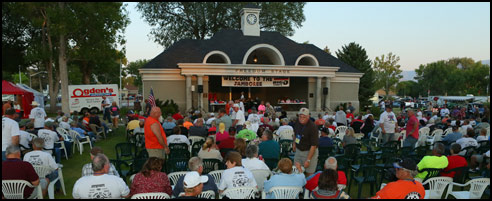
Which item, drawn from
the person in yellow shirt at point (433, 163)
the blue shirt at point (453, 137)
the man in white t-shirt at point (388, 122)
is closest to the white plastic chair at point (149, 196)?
the person in yellow shirt at point (433, 163)

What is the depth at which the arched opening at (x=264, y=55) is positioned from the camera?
23.4m

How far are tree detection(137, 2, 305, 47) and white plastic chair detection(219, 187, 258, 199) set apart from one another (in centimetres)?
3462

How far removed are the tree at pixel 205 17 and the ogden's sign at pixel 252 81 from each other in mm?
15459

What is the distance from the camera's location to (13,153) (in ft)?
15.2

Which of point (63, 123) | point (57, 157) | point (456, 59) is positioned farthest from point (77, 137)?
point (456, 59)

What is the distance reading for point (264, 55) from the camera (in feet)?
87.2

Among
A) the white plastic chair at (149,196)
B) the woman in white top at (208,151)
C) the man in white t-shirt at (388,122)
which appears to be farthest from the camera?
the man in white t-shirt at (388,122)

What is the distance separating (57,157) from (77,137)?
7.31 ft

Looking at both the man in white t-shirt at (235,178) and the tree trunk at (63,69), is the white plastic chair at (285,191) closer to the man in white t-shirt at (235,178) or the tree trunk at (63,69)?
the man in white t-shirt at (235,178)

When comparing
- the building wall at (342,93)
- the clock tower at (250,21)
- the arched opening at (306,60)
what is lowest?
the building wall at (342,93)

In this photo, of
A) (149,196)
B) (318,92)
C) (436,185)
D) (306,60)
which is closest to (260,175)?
(149,196)

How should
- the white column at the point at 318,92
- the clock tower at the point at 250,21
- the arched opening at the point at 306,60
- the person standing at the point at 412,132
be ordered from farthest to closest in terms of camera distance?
the clock tower at the point at 250,21
the white column at the point at 318,92
the arched opening at the point at 306,60
the person standing at the point at 412,132

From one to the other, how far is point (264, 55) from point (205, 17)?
14408mm

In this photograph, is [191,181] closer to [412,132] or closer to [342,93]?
[412,132]
